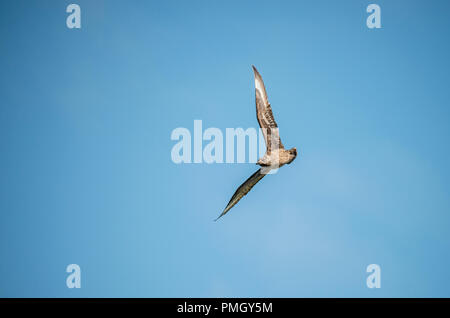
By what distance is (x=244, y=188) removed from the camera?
19.2 meters

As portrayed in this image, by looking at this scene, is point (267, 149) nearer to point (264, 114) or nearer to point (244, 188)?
point (264, 114)

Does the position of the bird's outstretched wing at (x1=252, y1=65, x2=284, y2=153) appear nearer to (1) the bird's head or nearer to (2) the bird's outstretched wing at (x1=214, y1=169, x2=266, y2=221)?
(1) the bird's head

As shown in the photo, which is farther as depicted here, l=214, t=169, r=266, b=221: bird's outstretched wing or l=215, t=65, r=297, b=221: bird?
l=214, t=169, r=266, b=221: bird's outstretched wing

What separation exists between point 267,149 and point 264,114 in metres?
2.00

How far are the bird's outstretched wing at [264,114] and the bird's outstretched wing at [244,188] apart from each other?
2060 mm

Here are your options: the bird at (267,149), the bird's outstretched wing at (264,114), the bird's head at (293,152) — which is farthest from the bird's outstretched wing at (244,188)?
the bird's outstretched wing at (264,114)

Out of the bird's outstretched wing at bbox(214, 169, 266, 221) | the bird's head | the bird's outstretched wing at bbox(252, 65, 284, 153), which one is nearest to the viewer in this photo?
the bird's outstretched wing at bbox(252, 65, 284, 153)

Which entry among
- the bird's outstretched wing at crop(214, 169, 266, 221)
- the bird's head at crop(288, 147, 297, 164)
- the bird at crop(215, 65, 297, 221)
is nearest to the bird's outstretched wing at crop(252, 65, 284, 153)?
the bird at crop(215, 65, 297, 221)

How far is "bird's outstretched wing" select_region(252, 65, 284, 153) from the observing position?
17.5 m
